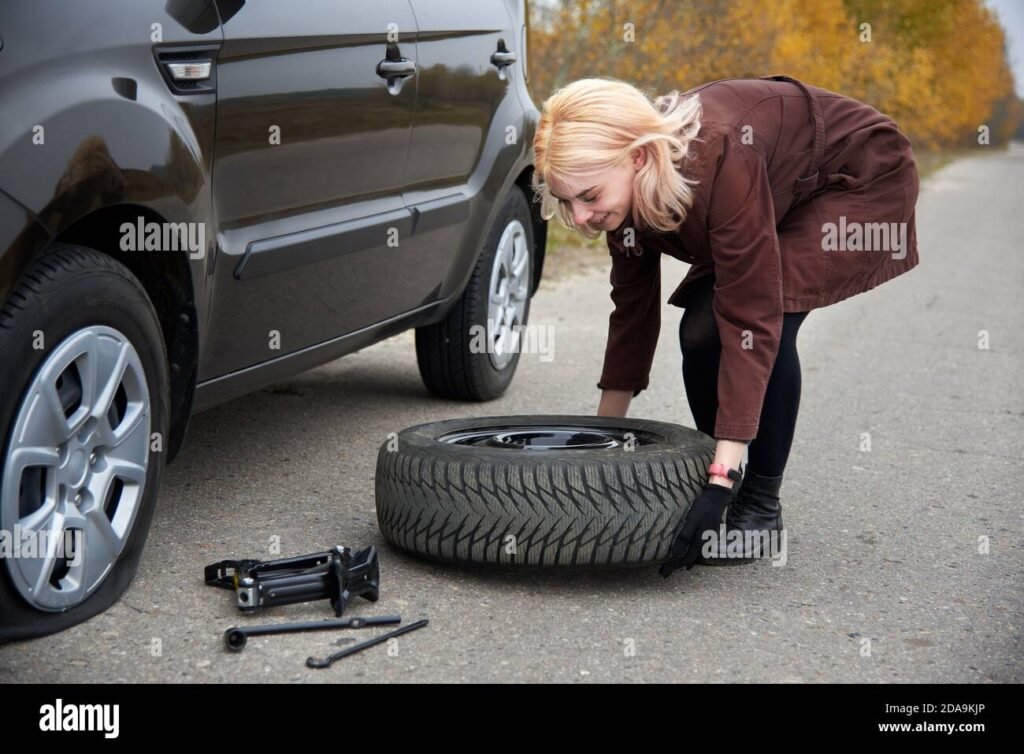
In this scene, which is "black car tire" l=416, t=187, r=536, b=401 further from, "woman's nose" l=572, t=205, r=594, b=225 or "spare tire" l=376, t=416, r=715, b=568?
"woman's nose" l=572, t=205, r=594, b=225

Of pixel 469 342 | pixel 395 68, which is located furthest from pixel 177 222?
pixel 469 342

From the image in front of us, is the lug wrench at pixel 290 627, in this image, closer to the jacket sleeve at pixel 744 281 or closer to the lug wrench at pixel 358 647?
the lug wrench at pixel 358 647

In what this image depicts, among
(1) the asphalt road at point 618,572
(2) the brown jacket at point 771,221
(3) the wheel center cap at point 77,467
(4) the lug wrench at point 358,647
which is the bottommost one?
(1) the asphalt road at point 618,572

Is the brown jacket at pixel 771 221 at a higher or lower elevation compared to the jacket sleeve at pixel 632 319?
higher

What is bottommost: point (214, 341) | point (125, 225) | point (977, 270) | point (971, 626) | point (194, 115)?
point (977, 270)

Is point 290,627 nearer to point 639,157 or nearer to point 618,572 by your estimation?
point 618,572

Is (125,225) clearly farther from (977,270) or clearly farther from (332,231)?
(977,270)

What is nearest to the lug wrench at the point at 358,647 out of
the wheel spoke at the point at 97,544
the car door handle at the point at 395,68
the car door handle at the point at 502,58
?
the wheel spoke at the point at 97,544

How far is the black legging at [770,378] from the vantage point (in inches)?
127

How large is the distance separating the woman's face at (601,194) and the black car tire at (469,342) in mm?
1815

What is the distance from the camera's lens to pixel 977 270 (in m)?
10.5

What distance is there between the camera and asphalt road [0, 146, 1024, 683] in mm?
2592
